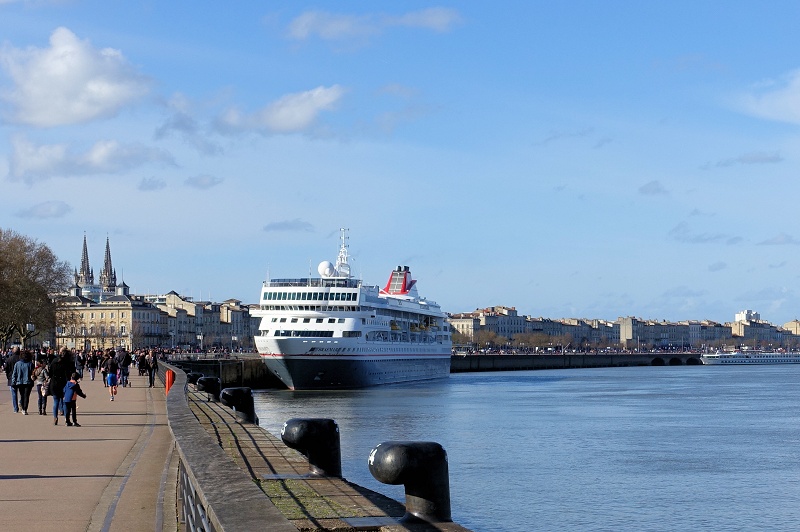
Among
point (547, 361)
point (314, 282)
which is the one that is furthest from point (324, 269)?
point (547, 361)

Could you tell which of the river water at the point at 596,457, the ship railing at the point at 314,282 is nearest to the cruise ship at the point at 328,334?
the ship railing at the point at 314,282

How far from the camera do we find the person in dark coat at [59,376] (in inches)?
767

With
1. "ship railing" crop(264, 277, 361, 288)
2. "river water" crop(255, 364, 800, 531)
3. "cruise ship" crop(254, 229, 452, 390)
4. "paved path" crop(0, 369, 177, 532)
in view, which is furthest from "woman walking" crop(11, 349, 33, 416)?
"ship railing" crop(264, 277, 361, 288)

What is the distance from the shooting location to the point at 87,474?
479 inches

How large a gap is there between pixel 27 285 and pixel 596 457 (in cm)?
6437

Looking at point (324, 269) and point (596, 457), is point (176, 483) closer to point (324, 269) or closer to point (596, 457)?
point (596, 457)

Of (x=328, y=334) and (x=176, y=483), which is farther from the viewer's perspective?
(x=328, y=334)

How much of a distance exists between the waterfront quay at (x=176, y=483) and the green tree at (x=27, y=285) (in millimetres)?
64694

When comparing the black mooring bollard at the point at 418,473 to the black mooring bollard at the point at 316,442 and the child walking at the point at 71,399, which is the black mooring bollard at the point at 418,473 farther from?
the child walking at the point at 71,399

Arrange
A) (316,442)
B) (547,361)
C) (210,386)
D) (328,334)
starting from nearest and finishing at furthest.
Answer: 1. (316,442)
2. (210,386)
3. (328,334)
4. (547,361)

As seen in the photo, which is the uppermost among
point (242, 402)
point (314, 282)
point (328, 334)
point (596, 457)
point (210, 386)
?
point (314, 282)

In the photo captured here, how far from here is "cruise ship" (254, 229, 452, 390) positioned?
6419 centimetres

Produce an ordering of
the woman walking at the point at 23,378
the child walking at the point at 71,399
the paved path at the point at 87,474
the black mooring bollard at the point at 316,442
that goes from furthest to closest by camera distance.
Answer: the woman walking at the point at 23,378 → the child walking at the point at 71,399 → the paved path at the point at 87,474 → the black mooring bollard at the point at 316,442

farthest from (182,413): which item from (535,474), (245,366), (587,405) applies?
(245,366)
